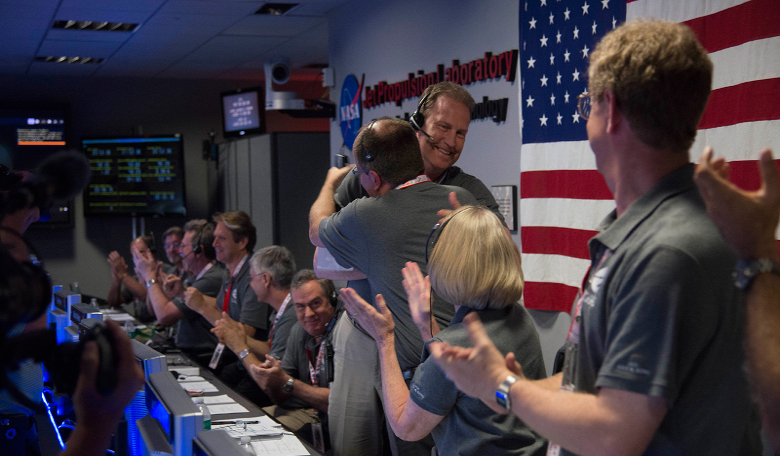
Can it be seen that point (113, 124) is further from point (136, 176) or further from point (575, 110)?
point (575, 110)

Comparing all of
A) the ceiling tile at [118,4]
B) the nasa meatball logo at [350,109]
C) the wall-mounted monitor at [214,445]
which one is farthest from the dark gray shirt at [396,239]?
the ceiling tile at [118,4]

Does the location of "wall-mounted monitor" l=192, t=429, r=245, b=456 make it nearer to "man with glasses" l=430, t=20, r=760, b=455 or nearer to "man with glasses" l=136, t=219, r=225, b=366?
"man with glasses" l=430, t=20, r=760, b=455

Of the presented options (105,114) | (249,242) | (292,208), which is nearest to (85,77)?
(105,114)

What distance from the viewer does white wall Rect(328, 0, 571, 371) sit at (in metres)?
3.45

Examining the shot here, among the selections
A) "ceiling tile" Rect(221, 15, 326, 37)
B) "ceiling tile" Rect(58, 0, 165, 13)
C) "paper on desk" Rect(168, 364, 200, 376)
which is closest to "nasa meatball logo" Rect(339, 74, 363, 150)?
"ceiling tile" Rect(221, 15, 326, 37)

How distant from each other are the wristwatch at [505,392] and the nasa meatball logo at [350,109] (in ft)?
14.3

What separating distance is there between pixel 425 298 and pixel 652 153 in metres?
0.66

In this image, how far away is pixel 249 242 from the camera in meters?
4.36

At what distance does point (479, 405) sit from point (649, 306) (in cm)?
65

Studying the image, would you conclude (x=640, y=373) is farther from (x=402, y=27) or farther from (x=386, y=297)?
(x=402, y=27)

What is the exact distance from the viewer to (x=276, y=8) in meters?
5.37

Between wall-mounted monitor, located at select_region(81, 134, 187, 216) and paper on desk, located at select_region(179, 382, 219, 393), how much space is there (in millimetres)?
5466

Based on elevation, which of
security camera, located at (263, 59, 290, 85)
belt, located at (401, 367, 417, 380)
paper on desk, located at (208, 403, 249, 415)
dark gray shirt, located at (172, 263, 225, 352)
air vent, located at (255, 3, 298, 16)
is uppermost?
air vent, located at (255, 3, 298, 16)

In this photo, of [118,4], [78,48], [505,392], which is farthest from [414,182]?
[78,48]
